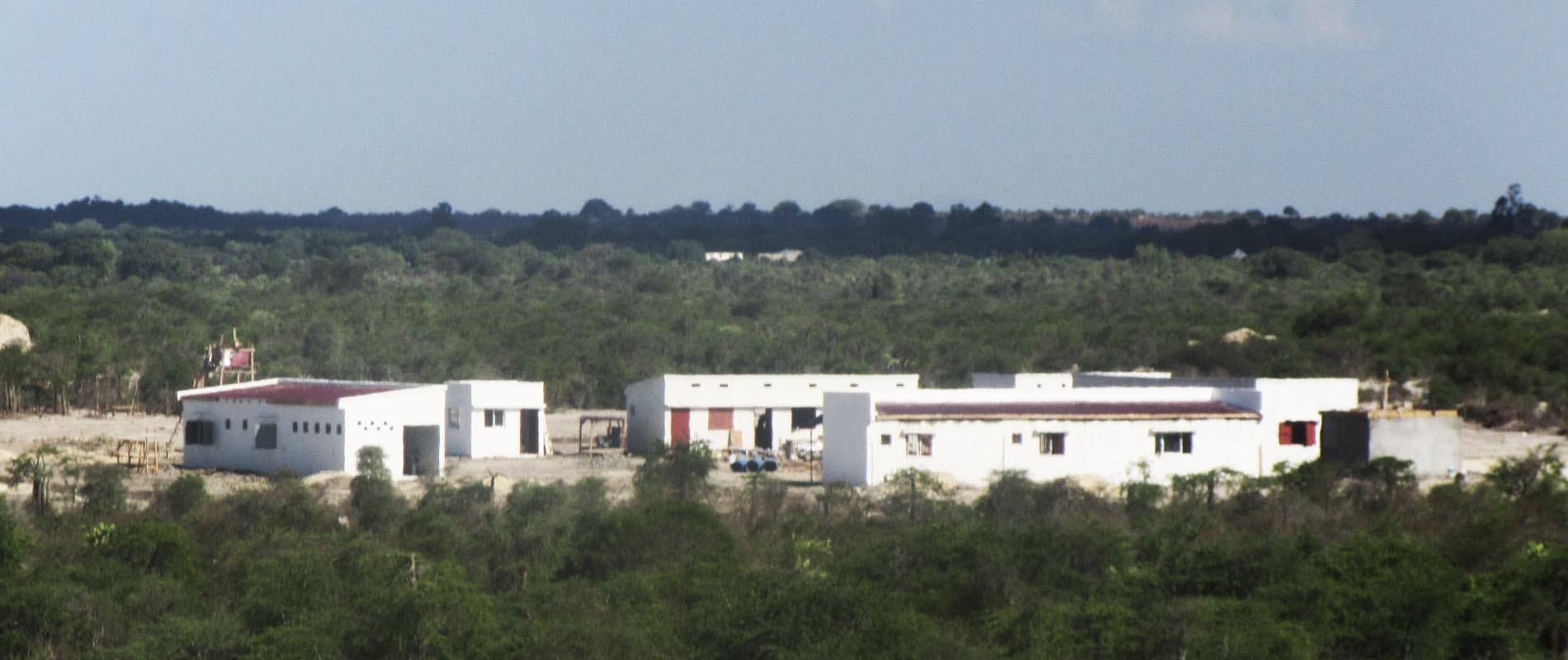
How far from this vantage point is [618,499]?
36.8 metres

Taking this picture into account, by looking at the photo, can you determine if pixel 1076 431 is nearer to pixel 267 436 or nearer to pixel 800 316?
pixel 267 436

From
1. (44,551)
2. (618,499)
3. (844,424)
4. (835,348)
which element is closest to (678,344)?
(835,348)

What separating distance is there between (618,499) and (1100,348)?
36145 mm

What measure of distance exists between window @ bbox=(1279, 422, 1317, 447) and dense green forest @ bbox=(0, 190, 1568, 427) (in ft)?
38.6

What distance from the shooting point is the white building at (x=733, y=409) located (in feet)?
160

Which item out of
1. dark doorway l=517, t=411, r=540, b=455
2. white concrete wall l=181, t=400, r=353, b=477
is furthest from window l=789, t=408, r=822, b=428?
white concrete wall l=181, t=400, r=353, b=477

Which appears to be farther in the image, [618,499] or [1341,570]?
[618,499]

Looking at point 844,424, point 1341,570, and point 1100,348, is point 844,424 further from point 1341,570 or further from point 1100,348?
point 1100,348

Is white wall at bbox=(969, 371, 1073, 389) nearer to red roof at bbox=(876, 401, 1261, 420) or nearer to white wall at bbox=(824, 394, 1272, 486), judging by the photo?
red roof at bbox=(876, 401, 1261, 420)

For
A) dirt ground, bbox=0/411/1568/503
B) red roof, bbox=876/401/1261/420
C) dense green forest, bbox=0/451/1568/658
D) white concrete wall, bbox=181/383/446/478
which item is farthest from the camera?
red roof, bbox=876/401/1261/420

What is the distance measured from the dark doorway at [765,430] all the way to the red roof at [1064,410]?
7202mm

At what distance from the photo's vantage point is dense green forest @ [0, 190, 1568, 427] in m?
60.5

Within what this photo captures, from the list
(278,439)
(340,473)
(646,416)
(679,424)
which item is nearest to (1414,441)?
(679,424)

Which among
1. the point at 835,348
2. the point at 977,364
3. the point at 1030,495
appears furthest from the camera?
the point at 835,348
